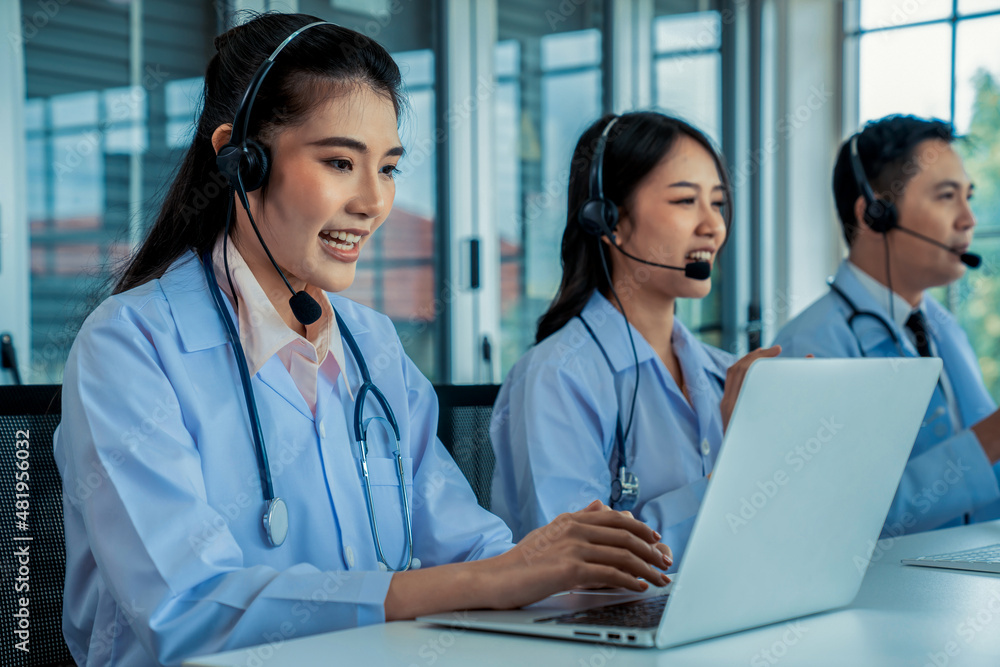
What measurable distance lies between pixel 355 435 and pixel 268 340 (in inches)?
6.7

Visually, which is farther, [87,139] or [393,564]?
[87,139]

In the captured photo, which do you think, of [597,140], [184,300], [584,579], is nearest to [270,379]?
[184,300]

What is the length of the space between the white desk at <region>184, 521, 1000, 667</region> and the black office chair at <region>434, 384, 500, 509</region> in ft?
2.25

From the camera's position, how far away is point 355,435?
1264 millimetres

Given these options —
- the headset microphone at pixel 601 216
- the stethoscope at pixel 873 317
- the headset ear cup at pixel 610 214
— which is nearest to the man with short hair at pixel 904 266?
Result: the stethoscope at pixel 873 317

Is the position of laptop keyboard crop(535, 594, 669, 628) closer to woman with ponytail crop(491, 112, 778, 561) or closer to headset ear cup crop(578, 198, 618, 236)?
woman with ponytail crop(491, 112, 778, 561)

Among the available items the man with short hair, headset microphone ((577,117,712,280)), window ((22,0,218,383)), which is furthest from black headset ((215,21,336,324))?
the man with short hair

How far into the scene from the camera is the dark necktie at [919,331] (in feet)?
7.47

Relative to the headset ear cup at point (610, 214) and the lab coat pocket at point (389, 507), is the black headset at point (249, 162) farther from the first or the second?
the headset ear cup at point (610, 214)

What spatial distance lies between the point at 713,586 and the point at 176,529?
0.52 m

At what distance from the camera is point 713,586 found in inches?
30.6

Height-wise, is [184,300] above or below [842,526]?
above

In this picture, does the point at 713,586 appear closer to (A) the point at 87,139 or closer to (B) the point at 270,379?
(B) the point at 270,379

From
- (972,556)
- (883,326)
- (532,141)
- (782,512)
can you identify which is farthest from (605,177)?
(532,141)
